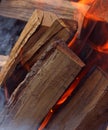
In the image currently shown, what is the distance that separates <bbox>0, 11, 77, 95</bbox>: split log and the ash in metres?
0.51

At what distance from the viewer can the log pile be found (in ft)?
5.26

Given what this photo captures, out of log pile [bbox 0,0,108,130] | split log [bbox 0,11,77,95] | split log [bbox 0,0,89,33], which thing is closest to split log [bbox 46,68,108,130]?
log pile [bbox 0,0,108,130]

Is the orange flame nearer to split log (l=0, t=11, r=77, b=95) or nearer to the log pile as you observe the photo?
the log pile

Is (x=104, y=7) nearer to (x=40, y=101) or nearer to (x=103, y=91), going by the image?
(x=103, y=91)

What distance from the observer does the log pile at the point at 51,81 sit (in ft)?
5.26

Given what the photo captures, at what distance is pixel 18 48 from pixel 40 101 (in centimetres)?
30

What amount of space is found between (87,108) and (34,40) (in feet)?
1.40

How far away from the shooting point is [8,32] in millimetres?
2324

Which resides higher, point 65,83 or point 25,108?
point 65,83

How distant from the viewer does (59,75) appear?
161cm

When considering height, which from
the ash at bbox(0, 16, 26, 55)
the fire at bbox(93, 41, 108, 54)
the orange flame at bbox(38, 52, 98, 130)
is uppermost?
the fire at bbox(93, 41, 108, 54)

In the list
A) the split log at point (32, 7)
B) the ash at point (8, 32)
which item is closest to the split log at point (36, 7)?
the split log at point (32, 7)

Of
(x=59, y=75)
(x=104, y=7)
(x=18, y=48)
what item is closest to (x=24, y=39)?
(x=18, y=48)

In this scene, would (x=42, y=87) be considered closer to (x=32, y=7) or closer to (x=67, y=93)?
(x=67, y=93)
